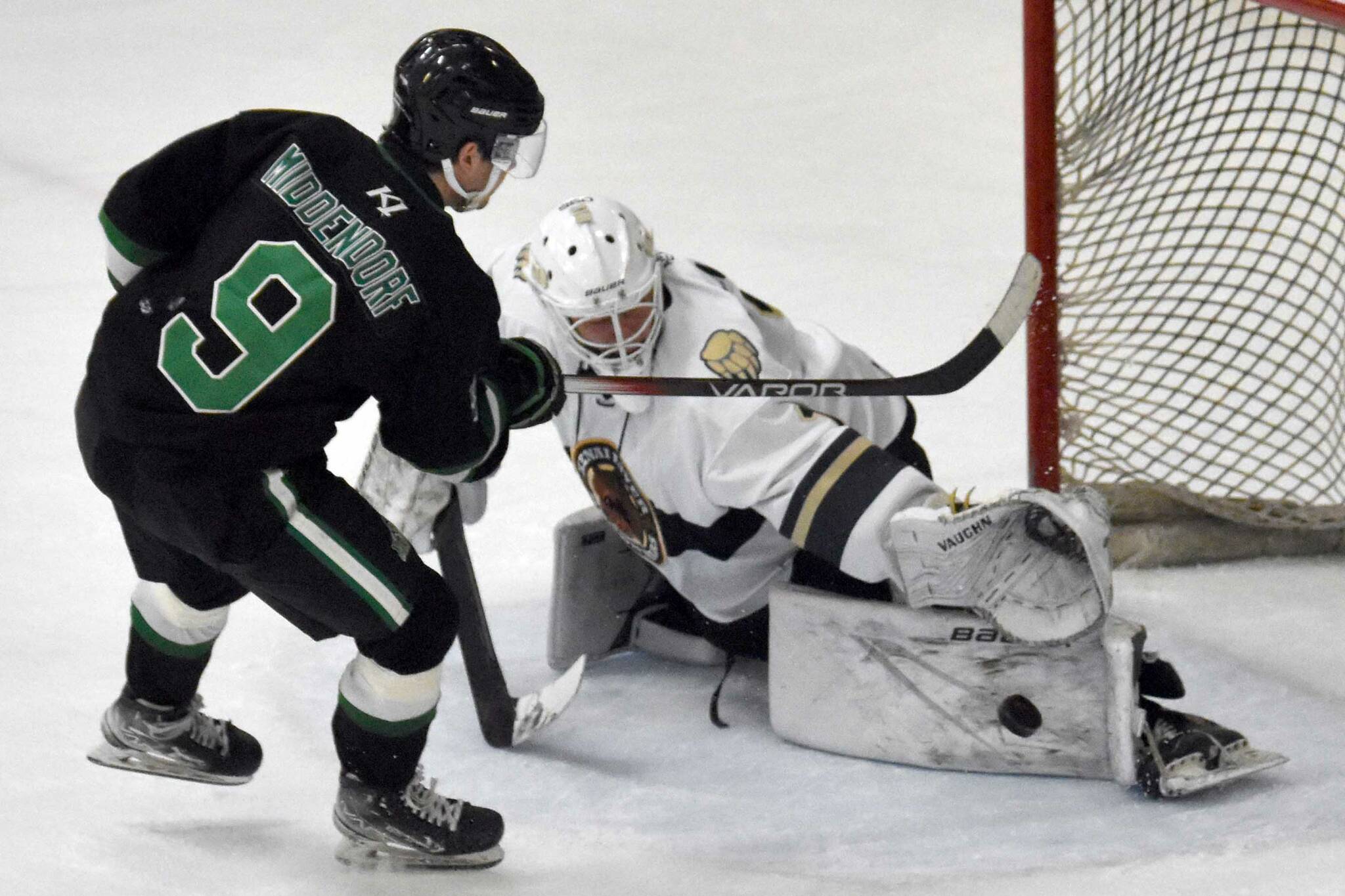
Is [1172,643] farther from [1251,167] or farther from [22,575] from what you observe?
[22,575]

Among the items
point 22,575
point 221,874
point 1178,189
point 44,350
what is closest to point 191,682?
point 221,874

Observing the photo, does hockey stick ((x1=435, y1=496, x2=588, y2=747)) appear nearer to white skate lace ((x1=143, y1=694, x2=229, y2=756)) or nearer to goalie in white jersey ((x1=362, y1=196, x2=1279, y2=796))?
goalie in white jersey ((x1=362, y1=196, x2=1279, y2=796))

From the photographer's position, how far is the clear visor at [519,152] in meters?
2.20

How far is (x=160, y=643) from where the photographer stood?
239 cm

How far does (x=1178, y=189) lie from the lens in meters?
3.28

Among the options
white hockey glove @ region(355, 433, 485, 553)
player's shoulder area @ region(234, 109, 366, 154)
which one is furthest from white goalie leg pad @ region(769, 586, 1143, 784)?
player's shoulder area @ region(234, 109, 366, 154)

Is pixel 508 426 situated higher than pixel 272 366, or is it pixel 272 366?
pixel 272 366

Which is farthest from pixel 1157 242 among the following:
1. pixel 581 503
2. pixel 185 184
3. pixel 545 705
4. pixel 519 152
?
pixel 185 184

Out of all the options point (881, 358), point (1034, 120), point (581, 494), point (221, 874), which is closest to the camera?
point (221, 874)

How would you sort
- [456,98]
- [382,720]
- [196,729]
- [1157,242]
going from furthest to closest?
[1157,242]
[196,729]
[382,720]
[456,98]

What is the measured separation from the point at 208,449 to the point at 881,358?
248 cm

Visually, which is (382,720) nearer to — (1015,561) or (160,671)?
(160,671)

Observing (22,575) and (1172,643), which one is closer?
(1172,643)

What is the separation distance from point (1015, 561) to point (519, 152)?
2.90 ft
